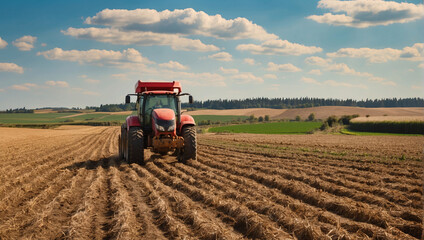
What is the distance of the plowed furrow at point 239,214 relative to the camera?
5819 millimetres

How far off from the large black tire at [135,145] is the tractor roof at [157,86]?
230cm

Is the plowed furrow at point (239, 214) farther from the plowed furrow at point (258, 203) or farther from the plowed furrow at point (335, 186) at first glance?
the plowed furrow at point (335, 186)

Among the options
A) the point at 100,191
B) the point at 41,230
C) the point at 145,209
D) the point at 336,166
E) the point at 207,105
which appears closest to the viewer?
the point at 41,230

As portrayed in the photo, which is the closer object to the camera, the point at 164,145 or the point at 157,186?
the point at 157,186

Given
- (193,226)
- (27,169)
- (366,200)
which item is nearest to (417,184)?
(366,200)

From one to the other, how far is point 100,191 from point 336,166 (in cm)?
789

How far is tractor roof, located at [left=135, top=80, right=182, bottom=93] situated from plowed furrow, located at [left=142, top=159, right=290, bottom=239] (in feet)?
20.6

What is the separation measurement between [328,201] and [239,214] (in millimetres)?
1970

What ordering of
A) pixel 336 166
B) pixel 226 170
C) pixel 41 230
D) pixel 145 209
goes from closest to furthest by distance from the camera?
pixel 41 230 < pixel 145 209 < pixel 226 170 < pixel 336 166

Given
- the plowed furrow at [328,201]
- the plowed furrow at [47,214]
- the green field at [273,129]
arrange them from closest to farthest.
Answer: the plowed furrow at [47,214] < the plowed furrow at [328,201] < the green field at [273,129]

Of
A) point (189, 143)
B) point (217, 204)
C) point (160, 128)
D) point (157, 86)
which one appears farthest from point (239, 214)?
point (157, 86)

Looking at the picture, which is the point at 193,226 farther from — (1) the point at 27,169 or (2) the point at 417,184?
(1) the point at 27,169

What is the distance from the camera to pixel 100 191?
931 centimetres

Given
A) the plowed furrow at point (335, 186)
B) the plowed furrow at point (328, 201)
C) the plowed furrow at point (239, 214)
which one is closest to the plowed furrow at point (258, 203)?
the plowed furrow at point (239, 214)
